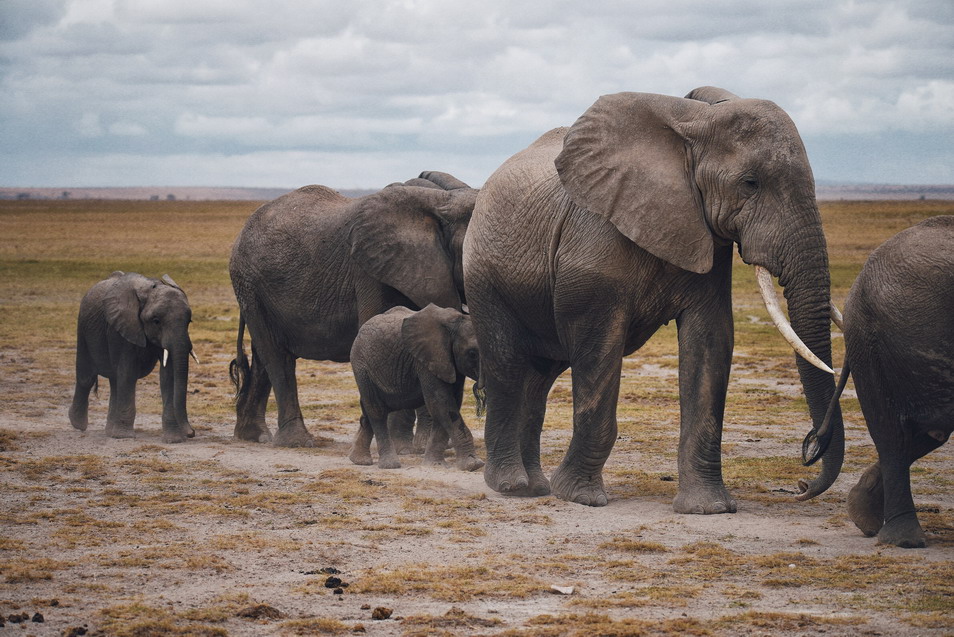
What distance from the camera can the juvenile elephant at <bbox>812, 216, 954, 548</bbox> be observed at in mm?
6922

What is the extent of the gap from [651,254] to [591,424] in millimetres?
1176

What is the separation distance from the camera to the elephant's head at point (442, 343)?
1009 centimetres

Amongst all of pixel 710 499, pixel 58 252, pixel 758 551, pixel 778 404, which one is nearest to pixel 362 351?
pixel 710 499

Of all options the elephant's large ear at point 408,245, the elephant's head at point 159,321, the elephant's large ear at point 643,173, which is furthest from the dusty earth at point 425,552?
the elephant's large ear at point 643,173

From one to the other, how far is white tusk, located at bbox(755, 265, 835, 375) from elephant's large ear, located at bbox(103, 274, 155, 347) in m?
6.34

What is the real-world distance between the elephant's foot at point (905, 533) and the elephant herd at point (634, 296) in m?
0.01

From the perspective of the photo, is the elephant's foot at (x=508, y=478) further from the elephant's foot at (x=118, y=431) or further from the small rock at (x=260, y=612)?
the elephant's foot at (x=118, y=431)

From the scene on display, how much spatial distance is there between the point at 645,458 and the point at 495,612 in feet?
16.6

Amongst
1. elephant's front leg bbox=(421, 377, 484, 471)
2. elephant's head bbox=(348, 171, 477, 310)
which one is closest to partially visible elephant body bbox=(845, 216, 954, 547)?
elephant's front leg bbox=(421, 377, 484, 471)

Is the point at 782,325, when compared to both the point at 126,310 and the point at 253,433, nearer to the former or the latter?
the point at 253,433

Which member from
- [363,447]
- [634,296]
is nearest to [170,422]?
[363,447]

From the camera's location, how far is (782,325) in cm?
767

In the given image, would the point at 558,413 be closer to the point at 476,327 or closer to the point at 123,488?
the point at 476,327

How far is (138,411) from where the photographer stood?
14336 millimetres
